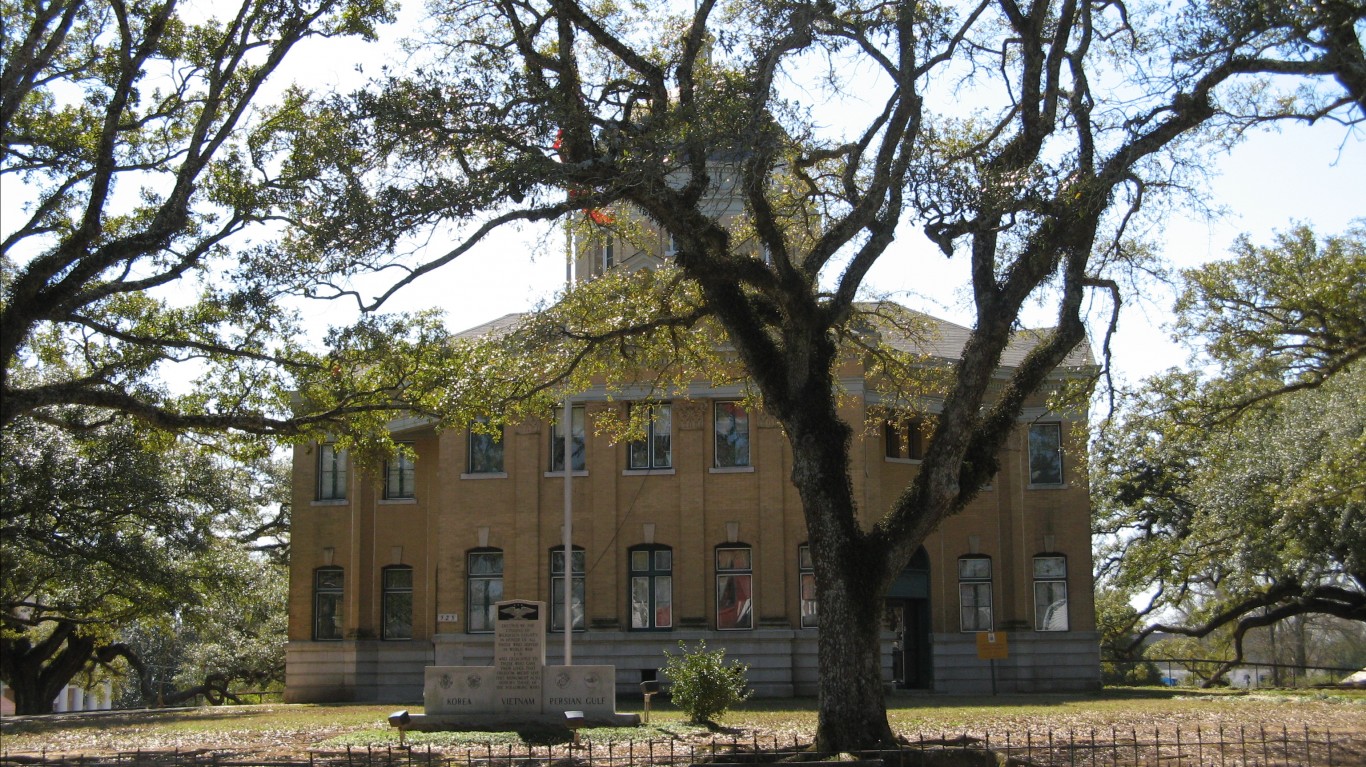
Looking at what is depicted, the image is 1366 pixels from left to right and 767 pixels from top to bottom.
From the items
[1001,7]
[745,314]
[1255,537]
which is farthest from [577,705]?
[1255,537]

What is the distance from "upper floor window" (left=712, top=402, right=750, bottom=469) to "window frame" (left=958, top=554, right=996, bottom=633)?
631 cm

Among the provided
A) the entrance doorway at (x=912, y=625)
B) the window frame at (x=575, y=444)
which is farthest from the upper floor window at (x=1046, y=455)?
the window frame at (x=575, y=444)

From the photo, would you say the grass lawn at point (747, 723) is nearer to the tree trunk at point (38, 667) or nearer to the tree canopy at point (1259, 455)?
the tree canopy at point (1259, 455)

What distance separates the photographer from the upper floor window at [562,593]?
33.7m

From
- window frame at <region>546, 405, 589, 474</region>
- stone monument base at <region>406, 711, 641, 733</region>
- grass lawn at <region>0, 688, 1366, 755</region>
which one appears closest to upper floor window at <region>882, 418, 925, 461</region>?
grass lawn at <region>0, 688, 1366, 755</region>

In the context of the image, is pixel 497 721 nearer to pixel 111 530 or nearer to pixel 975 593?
pixel 111 530

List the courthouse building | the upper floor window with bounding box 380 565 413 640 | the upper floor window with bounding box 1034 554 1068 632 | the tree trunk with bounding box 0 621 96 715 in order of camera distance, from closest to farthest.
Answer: the courthouse building < the upper floor window with bounding box 1034 554 1068 632 < the upper floor window with bounding box 380 565 413 640 < the tree trunk with bounding box 0 621 96 715

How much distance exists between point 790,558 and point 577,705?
1127 cm

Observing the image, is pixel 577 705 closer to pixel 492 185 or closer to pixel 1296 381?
pixel 492 185

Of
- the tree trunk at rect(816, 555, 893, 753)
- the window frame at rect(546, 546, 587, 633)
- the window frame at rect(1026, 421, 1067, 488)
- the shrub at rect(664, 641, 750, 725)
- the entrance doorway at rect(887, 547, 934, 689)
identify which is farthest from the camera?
the window frame at rect(1026, 421, 1067, 488)

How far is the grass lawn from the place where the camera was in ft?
63.0

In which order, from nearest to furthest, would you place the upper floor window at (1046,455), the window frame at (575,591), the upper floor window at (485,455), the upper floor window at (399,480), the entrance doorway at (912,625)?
the window frame at (575,591)
the entrance doorway at (912,625)
the upper floor window at (485,455)
the upper floor window at (1046,455)
the upper floor window at (399,480)

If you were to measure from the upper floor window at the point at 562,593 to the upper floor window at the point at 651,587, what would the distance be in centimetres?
129

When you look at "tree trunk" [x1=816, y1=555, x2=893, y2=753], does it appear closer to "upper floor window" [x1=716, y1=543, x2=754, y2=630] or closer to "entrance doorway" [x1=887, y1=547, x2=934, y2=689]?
"upper floor window" [x1=716, y1=543, x2=754, y2=630]
